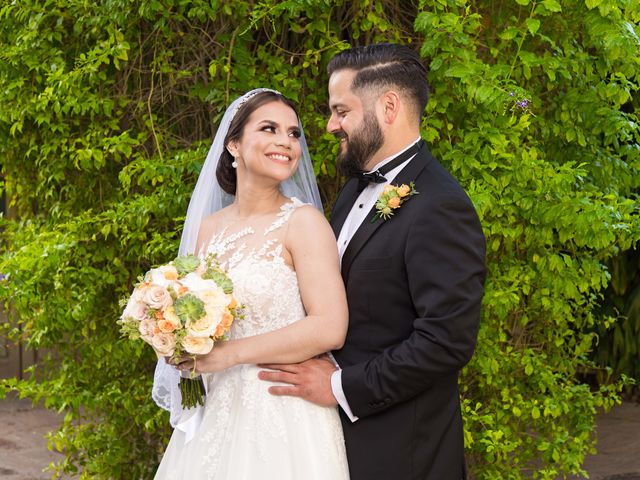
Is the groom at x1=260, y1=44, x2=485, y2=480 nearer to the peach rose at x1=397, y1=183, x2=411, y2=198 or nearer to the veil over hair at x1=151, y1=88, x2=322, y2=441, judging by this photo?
the peach rose at x1=397, y1=183, x2=411, y2=198

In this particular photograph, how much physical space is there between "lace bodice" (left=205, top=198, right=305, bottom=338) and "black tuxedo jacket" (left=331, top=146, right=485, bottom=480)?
17 cm

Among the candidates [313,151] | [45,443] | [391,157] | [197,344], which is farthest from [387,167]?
[45,443]

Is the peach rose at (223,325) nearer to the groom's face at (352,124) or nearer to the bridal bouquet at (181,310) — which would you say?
the bridal bouquet at (181,310)

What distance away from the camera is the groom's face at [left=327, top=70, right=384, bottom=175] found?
93.7 inches

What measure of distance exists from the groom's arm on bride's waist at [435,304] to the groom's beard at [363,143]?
26 cm

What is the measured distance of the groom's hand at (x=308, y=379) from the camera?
2322 mm

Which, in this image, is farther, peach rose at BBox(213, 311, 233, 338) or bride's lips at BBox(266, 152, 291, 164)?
bride's lips at BBox(266, 152, 291, 164)

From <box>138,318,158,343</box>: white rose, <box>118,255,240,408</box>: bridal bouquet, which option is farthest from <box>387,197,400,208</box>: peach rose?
<box>138,318,158,343</box>: white rose

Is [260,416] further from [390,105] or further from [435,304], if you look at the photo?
[390,105]

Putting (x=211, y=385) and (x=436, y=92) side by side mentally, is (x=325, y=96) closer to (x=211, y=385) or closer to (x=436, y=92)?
(x=436, y=92)

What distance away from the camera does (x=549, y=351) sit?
12.4ft

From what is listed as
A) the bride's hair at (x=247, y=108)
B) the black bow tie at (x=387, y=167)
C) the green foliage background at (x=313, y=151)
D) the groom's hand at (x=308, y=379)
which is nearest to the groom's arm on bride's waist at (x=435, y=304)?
the groom's hand at (x=308, y=379)

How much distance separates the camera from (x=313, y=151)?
11.3 feet

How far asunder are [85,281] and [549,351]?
77.9 inches
